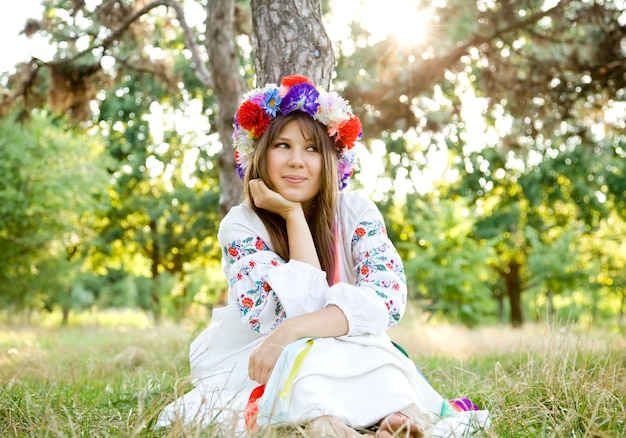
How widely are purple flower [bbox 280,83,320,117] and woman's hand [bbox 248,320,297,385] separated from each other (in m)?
1.00

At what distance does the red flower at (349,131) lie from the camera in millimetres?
2877

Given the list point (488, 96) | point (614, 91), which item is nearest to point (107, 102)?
point (488, 96)

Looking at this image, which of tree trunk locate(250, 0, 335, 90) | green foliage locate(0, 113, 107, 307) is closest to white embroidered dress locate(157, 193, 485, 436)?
tree trunk locate(250, 0, 335, 90)

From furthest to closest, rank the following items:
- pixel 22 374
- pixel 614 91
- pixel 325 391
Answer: pixel 614 91, pixel 22 374, pixel 325 391

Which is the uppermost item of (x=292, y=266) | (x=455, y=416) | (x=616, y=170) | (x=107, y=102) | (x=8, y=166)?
(x=107, y=102)

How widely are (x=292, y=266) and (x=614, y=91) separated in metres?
5.71

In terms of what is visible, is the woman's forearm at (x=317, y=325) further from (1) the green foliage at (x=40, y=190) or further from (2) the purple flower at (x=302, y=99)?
(1) the green foliage at (x=40, y=190)

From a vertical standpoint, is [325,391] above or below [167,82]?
below

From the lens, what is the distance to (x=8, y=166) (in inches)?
473

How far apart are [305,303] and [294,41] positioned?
168 cm

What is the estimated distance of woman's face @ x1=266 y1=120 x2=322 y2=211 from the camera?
2764mm

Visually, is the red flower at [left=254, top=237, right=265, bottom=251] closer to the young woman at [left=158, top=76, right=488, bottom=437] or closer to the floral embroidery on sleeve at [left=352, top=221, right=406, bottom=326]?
the young woman at [left=158, top=76, right=488, bottom=437]

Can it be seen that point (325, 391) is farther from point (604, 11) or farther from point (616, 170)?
point (616, 170)

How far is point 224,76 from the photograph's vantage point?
5176 mm
